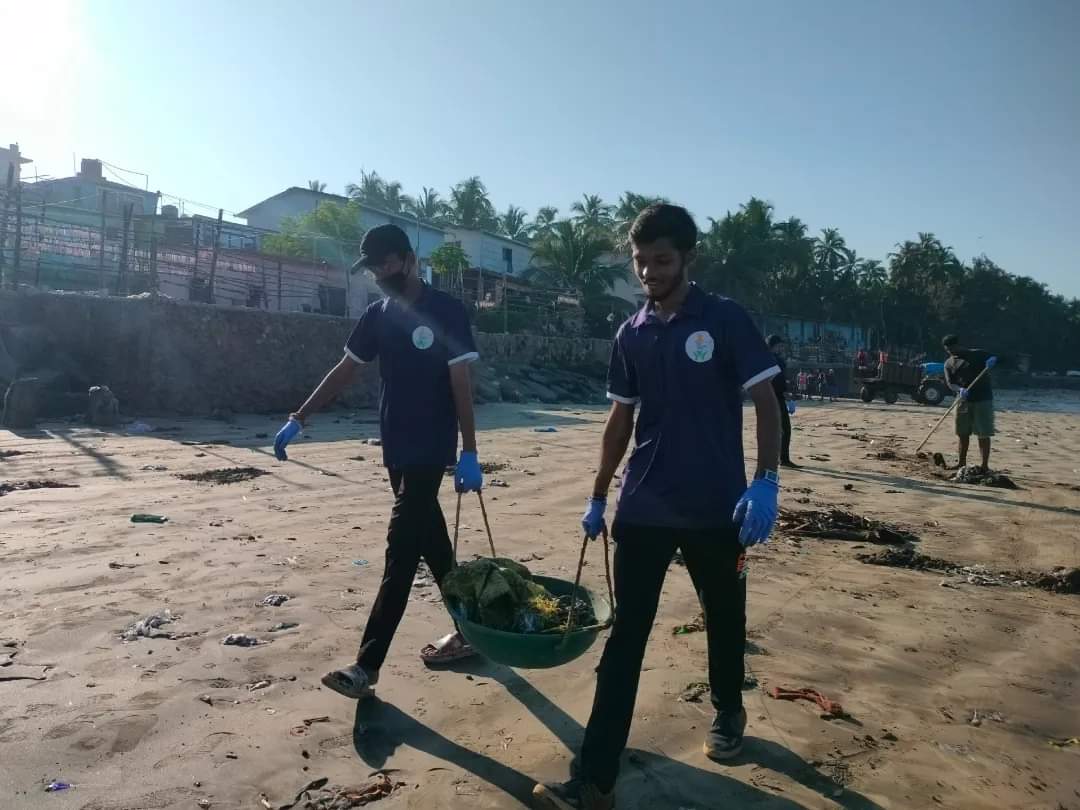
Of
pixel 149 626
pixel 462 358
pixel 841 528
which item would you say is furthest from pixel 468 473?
pixel 841 528

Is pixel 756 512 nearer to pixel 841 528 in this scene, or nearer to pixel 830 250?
pixel 841 528

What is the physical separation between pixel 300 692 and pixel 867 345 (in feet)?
189

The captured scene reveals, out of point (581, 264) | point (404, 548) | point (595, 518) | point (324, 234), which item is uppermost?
point (581, 264)

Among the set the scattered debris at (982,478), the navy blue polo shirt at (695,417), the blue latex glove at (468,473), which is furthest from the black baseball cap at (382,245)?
the scattered debris at (982,478)

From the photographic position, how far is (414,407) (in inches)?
132

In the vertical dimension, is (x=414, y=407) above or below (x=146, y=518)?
above

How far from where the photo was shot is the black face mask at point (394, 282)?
3.40 m

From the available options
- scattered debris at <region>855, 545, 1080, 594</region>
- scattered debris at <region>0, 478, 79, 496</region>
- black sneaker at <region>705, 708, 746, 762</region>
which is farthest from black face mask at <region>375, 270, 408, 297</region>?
scattered debris at <region>0, 478, 79, 496</region>

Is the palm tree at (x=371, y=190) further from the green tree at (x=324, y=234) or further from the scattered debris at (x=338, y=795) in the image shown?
the scattered debris at (x=338, y=795)

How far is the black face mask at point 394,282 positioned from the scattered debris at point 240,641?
1.83m

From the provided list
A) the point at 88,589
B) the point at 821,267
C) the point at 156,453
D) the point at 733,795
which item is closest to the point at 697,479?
the point at 733,795

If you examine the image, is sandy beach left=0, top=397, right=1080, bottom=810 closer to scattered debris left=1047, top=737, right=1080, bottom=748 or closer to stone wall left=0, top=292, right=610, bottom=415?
scattered debris left=1047, top=737, right=1080, bottom=748

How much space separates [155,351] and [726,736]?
13.7 m

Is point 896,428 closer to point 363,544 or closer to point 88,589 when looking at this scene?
point 363,544
